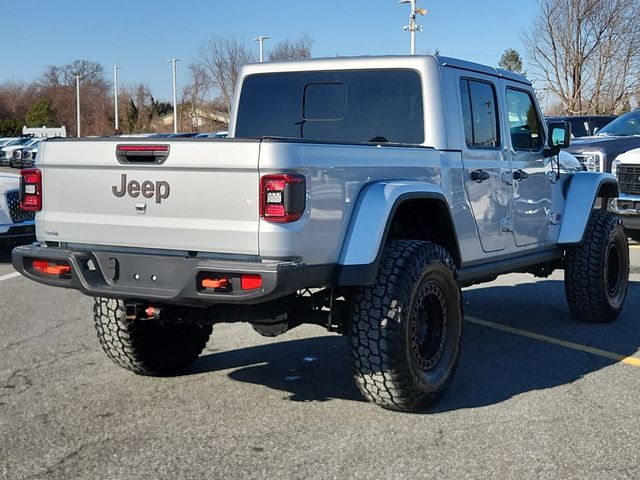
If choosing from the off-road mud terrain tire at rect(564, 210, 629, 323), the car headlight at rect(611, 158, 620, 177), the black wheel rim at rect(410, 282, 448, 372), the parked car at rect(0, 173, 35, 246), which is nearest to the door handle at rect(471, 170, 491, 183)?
the black wheel rim at rect(410, 282, 448, 372)

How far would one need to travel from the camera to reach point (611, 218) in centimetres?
722

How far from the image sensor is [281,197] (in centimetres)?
404

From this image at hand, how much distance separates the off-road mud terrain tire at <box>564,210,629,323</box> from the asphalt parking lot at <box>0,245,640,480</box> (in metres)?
0.17

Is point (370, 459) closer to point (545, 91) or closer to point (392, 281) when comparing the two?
point (392, 281)

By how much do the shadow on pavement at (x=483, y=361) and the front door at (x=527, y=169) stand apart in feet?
2.66

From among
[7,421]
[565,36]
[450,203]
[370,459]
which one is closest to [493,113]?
[450,203]

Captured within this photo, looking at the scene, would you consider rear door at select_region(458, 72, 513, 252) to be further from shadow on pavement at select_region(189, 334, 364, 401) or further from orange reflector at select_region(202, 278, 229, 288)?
orange reflector at select_region(202, 278, 229, 288)

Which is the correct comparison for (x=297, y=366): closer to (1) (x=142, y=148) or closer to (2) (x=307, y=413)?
(2) (x=307, y=413)

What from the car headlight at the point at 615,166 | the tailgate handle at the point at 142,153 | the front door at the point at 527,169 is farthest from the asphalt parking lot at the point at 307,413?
the car headlight at the point at 615,166

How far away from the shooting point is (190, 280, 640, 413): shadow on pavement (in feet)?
17.0

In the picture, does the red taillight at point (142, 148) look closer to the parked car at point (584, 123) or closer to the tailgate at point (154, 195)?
the tailgate at point (154, 195)

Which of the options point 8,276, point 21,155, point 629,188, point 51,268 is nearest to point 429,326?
point 51,268

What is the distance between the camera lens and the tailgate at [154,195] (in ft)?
13.5

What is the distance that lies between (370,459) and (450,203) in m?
1.81
